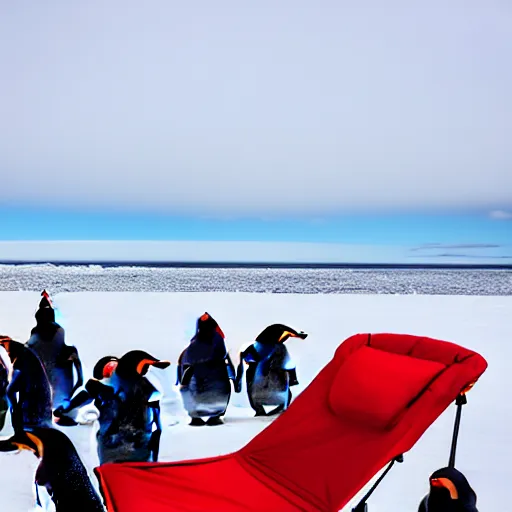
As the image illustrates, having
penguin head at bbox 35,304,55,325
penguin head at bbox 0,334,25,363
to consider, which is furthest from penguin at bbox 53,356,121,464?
penguin head at bbox 35,304,55,325

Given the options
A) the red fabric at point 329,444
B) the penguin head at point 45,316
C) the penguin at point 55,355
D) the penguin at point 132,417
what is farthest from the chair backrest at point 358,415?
the penguin head at point 45,316

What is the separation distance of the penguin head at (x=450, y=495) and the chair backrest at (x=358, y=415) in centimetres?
38

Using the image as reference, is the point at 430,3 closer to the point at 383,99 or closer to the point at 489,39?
the point at 489,39

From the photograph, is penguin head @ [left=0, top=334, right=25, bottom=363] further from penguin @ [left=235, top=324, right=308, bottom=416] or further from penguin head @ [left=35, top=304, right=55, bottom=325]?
penguin @ [left=235, top=324, right=308, bottom=416]

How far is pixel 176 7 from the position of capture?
765 centimetres

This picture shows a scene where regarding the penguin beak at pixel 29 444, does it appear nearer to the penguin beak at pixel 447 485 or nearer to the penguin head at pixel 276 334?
the penguin beak at pixel 447 485

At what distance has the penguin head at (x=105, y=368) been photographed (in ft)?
8.21

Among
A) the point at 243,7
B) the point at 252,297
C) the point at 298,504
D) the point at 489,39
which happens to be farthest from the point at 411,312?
the point at 298,504

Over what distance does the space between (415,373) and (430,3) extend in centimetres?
671

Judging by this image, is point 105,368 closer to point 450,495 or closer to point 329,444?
point 329,444

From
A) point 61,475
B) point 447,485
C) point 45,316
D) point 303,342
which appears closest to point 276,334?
point 45,316

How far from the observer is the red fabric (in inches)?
78.1

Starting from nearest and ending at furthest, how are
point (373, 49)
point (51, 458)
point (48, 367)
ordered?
point (51, 458), point (48, 367), point (373, 49)

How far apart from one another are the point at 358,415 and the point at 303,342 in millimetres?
3151
